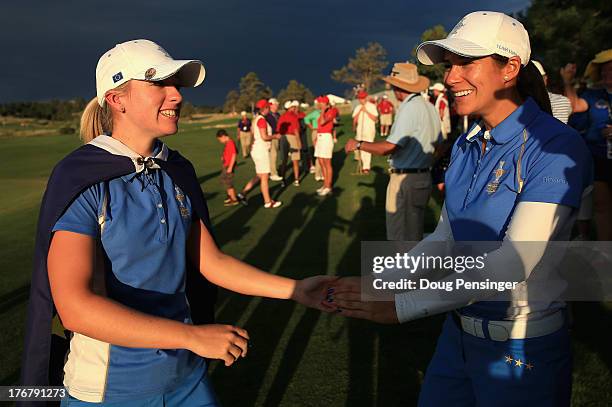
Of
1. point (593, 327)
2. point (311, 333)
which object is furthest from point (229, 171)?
point (593, 327)

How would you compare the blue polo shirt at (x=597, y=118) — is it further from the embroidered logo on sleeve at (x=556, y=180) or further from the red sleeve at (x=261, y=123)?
the red sleeve at (x=261, y=123)

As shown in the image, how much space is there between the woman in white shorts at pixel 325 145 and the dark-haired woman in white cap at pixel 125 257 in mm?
10176

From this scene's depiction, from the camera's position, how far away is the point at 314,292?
8.89 feet

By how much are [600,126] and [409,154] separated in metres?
Answer: 2.56

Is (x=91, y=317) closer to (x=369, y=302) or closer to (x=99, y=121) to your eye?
(x=99, y=121)

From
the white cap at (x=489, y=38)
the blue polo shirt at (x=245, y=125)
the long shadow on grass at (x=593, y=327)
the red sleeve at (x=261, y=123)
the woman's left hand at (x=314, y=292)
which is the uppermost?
the white cap at (x=489, y=38)

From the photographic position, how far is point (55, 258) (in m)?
1.83

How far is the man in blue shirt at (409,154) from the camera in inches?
224

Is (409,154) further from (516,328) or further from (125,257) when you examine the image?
(125,257)

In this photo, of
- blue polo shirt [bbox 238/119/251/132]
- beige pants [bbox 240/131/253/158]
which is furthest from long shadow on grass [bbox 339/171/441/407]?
beige pants [bbox 240/131/253/158]

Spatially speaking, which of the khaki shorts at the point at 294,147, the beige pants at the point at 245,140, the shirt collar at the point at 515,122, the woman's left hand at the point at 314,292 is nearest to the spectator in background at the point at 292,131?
the khaki shorts at the point at 294,147

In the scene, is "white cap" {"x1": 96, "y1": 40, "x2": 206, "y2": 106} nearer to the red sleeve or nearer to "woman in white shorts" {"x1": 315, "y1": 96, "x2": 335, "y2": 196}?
the red sleeve

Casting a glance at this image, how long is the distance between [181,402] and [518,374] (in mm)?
1409

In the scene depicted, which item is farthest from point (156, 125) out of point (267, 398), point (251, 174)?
point (251, 174)
